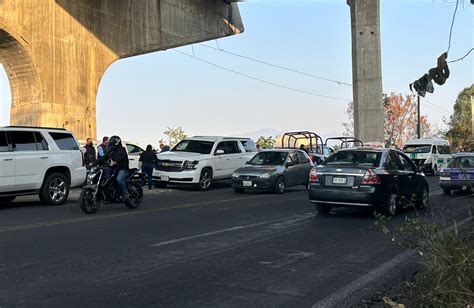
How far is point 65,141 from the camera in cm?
1430

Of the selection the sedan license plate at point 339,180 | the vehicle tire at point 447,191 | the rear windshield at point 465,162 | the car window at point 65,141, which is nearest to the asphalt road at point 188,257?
the sedan license plate at point 339,180

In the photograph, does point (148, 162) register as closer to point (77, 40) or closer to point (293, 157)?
point (293, 157)

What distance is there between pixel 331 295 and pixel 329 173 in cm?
611

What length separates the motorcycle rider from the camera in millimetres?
12008

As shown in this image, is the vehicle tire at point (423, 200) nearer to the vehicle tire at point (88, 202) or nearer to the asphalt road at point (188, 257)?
the asphalt road at point (188, 257)

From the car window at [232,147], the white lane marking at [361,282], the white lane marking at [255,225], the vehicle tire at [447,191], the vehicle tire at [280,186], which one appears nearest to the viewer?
the white lane marking at [361,282]

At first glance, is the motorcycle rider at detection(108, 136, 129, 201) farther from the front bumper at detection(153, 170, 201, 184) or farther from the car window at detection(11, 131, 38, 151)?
the front bumper at detection(153, 170, 201, 184)

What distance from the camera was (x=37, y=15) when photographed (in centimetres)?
2205

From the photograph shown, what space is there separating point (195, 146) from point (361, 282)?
14927 millimetres

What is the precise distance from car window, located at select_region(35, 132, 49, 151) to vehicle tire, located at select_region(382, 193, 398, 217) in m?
8.63

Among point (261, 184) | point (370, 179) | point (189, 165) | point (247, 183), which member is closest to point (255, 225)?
point (370, 179)

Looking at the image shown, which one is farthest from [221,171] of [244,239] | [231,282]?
[231,282]

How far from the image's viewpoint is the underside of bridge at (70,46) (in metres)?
21.8

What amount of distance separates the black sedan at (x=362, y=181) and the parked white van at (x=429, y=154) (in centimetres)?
2087
